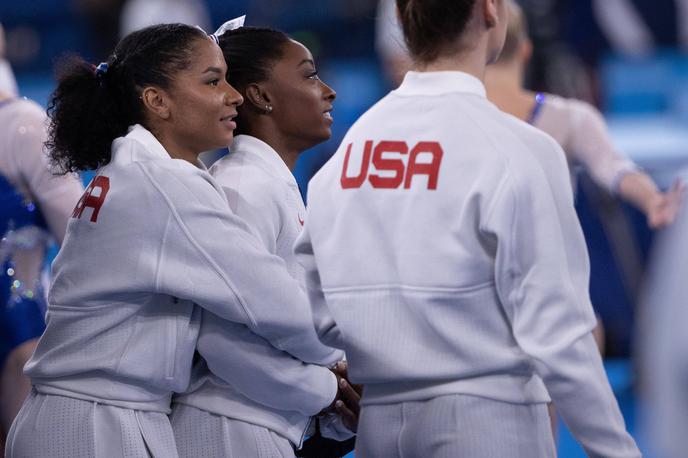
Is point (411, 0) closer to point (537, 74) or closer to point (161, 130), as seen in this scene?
point (161, 130)

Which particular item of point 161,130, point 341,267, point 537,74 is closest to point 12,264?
point 161,130

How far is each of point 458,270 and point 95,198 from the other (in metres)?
0.80

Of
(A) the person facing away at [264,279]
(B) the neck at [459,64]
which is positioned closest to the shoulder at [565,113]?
(A) the person facing away at [264,279]

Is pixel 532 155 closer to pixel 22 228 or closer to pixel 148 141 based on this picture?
pixel 148 141

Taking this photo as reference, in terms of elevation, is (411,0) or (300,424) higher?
(411,0)

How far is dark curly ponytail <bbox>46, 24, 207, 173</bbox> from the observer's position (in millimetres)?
2598

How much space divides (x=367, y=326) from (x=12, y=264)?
57.1 inches

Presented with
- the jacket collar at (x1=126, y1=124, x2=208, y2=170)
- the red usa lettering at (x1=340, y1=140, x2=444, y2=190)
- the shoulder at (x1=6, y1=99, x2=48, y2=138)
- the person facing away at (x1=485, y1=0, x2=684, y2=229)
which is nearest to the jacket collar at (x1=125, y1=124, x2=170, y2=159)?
the jacket collar at (x1=126, y1=124, x2=208, y2=170)

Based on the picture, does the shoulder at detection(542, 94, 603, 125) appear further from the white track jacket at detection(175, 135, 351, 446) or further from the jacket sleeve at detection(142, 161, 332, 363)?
the jacket sleeve at detection(142, 161, 332, 363)

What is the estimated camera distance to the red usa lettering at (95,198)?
244 centimetres

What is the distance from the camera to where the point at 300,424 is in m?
2.64

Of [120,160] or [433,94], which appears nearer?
[433,94]

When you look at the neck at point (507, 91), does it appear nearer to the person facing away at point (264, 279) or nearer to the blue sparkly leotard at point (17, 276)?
the person facing away at point (264, 279)

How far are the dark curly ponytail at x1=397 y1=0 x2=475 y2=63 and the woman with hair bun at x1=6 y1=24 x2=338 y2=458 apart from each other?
0.52 metres
